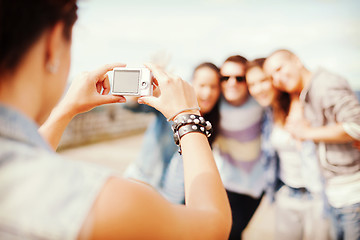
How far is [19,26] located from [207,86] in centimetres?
206

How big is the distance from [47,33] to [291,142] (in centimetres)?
221

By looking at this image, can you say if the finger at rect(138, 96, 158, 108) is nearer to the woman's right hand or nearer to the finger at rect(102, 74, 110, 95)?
the woman's right hand

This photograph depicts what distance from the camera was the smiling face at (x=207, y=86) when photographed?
2.51 meters

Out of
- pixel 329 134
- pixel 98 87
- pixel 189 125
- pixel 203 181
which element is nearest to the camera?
pixel 203 181

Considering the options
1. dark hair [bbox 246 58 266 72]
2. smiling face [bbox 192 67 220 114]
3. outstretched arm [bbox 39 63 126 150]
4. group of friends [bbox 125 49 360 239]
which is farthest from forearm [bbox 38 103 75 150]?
dark hair [bbox 246 58 266 72]

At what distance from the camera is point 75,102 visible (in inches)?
39.3

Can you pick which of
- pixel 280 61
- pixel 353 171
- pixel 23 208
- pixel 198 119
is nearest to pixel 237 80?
pixel 280 61

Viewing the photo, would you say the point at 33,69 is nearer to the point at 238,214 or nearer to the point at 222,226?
the point at 222,226

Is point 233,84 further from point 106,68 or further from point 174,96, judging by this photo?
point 174,96

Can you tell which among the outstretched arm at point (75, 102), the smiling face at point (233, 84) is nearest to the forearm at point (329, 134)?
the smiling face at point (233, 84)

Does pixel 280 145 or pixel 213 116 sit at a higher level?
pixel 213 116

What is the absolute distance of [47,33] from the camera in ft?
1.96

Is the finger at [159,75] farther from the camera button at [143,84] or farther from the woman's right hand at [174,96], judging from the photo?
the camera button at [143,84]

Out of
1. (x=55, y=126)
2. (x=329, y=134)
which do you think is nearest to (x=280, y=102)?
(x=329, y=134)
